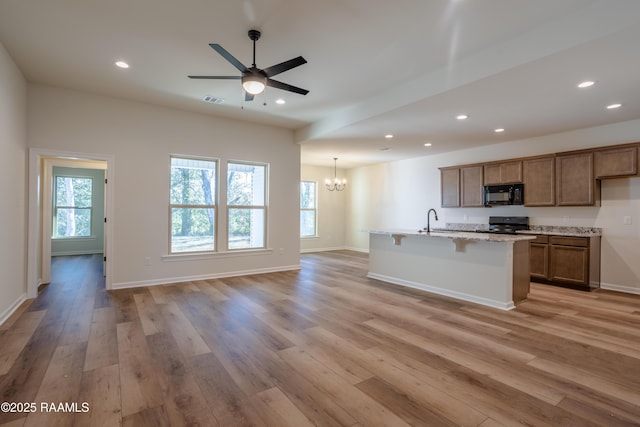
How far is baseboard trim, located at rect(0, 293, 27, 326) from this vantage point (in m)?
3.42

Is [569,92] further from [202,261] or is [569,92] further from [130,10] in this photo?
[202,261]

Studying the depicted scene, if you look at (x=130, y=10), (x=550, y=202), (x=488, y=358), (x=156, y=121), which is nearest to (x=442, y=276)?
(x=488, y=358)

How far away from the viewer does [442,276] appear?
4676 millimetres

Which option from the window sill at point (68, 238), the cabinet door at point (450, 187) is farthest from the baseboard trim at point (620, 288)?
the window sill at point (68, 238)

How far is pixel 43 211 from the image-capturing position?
530 centimetres

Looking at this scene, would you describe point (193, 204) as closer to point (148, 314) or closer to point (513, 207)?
point (148, 314)

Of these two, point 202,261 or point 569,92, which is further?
point 202,261

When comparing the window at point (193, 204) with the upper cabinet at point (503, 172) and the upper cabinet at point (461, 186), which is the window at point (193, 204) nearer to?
the upper cabinet at point (461, 186)

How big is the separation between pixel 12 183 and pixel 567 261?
815 cm

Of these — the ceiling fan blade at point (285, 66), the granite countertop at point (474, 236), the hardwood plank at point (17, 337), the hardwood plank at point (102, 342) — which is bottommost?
the hardwood plank at point (102, 342)

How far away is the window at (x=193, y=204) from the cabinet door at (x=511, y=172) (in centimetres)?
570

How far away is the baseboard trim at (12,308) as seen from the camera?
3425 mm

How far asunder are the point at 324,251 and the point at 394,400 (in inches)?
310

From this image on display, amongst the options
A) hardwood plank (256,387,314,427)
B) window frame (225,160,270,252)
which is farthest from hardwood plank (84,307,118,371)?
window frame (225,160,270,252)
